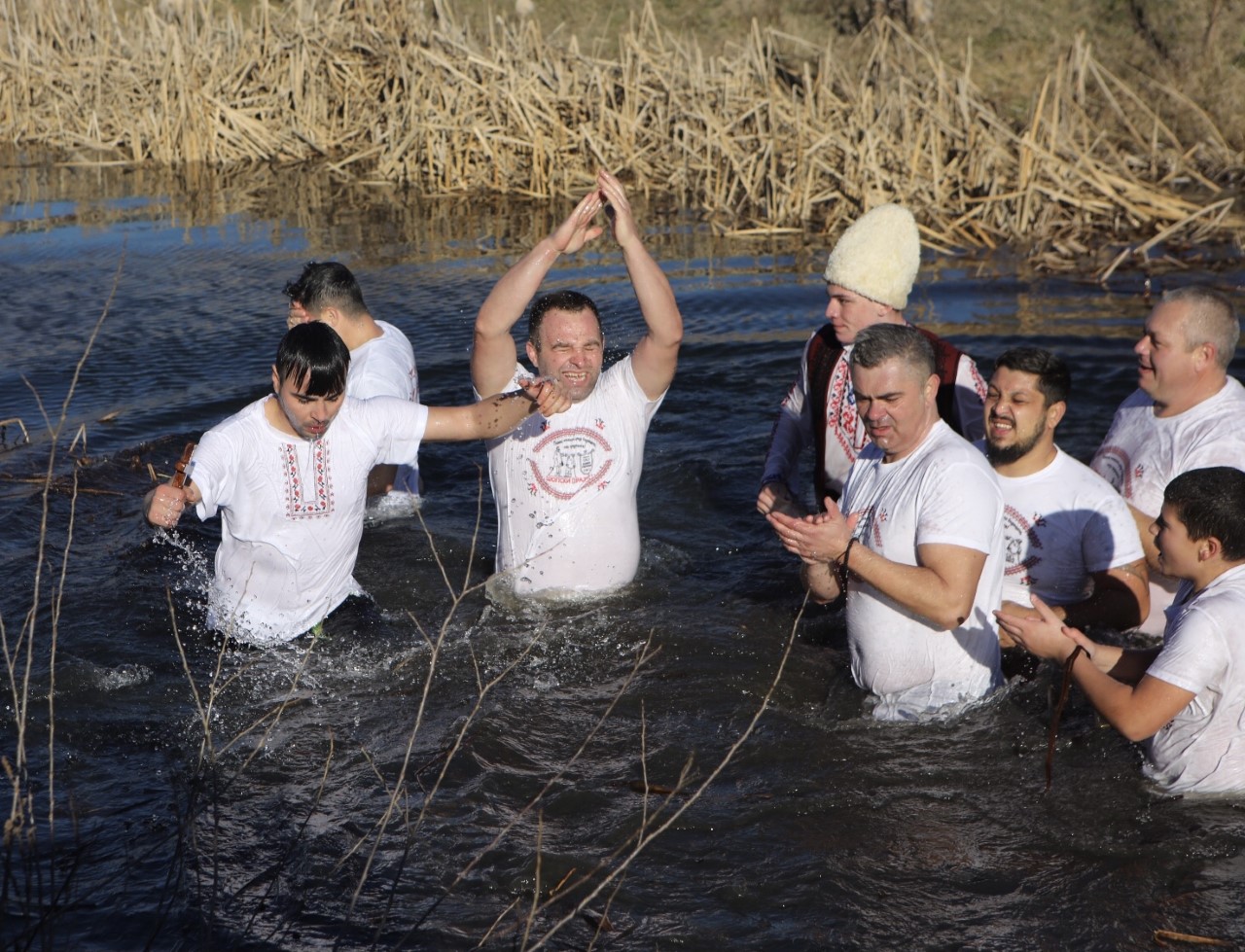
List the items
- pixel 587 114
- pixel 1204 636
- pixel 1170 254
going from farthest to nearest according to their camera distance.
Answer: pixel 587 114, pixel 1170 254, pixel 1204 636

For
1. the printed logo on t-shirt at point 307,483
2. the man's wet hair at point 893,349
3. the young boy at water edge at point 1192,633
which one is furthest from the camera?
the printed logo on t-shirt at point 307,483

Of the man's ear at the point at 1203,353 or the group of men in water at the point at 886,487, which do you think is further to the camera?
the man's ear at the point at 1203,353

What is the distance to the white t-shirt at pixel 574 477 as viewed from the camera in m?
6.61

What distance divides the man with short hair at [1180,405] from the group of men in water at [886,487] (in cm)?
1

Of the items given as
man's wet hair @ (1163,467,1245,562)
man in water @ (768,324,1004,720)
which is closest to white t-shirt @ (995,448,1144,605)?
man in water @ (768,324,1004,720)

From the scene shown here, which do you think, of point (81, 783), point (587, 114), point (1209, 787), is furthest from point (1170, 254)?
point (81, 783)

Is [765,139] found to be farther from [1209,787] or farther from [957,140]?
[1209,787]

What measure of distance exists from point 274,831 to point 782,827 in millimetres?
2052

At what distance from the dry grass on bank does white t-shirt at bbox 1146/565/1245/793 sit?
8.70 metres

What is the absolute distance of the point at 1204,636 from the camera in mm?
4688

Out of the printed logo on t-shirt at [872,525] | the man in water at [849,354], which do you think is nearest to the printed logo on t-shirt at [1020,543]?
the man in water at [849,354]

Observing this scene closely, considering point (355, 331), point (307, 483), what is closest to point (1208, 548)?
point (307, 483)

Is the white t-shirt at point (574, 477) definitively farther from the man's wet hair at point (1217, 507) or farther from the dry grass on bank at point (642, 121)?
the dry grass on bank at point (642, 121)

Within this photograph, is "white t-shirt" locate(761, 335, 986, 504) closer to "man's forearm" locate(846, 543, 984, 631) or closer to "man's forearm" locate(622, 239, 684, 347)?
"man's forearm" locate(622, 239, 684, 347)
